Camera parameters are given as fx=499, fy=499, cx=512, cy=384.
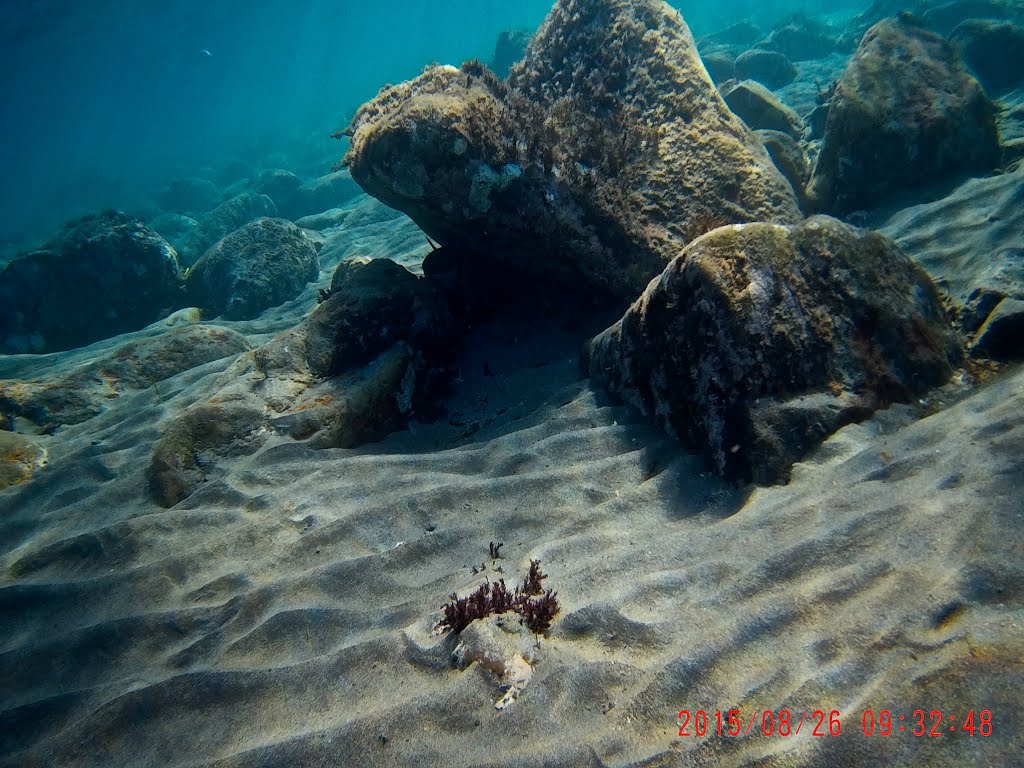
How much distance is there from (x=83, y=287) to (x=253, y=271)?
4.38 metres

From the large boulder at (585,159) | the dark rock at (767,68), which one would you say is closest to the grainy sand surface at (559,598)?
the large boulder at (585,159)

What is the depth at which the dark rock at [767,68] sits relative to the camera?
1975cm

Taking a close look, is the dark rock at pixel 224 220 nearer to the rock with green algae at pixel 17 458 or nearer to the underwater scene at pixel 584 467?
the underwater scene at pixel 584 467

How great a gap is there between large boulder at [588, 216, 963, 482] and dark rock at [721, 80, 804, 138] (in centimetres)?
959

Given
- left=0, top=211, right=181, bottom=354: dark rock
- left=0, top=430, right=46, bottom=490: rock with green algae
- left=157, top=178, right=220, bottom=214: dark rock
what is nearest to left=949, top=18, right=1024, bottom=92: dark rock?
left=0, top=430, right=46, bottom=490: rock with green algae

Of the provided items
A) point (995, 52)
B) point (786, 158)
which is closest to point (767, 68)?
point (995, 52)

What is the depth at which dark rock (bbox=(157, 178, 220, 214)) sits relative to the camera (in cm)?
3338

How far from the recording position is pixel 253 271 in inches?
454

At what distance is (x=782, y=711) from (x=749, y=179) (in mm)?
5541

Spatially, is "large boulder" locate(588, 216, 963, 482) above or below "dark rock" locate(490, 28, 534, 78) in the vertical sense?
below

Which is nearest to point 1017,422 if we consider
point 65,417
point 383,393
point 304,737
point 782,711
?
point 782,711

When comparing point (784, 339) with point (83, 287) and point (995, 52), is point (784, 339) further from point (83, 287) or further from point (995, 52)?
point (995, 52)

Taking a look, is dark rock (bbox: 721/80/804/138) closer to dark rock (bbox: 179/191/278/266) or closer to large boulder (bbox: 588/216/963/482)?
large boulder (bbox: 588/216/963/482)
